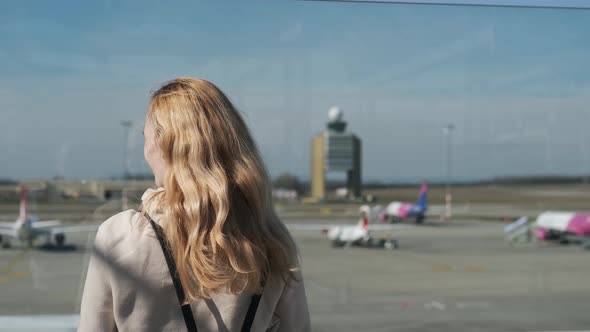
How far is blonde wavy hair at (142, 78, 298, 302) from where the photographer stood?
1.08 metres

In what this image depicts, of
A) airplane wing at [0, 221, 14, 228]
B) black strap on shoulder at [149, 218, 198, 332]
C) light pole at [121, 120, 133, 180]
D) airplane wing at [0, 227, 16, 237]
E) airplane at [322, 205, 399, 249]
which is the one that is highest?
light pole at [121, 120, 133, 180]

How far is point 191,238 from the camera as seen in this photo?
1.07 m

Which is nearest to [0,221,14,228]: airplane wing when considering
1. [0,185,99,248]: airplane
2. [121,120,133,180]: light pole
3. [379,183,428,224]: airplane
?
[0,185,99,248]: airplane

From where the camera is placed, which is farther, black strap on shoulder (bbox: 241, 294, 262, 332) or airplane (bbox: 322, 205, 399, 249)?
airplane (bbox: 322, 205, 399, 249)

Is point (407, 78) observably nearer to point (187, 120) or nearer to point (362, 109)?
point (362, 109)

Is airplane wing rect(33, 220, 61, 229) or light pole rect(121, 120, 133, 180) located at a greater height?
light pole rect(121, 120, 133, 180)

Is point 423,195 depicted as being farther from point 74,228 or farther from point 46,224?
point 46,224

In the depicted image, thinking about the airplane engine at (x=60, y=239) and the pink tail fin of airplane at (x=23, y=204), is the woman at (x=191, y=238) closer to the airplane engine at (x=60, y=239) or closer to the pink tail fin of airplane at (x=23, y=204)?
the airplane engine at (x=60, y=239)

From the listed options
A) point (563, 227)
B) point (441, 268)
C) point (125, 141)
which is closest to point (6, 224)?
point (125, 141)

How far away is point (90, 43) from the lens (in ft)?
11.0

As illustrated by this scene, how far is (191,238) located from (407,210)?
10.6 ft

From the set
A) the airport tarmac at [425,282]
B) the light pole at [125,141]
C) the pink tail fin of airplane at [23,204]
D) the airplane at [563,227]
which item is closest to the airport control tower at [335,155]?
the airport tarmac at [425,282]

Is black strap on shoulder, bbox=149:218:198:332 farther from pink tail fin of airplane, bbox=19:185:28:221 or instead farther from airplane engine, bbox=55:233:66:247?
pink tail fin of airplane, bbox=19:185:28:221

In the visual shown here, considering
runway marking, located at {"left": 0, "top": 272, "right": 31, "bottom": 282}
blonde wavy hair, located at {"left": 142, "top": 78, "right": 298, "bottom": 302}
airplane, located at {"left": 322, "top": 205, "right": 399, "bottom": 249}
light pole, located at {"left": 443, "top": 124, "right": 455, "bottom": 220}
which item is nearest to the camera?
blonde wavy hair, located at {"left": 142, "top": 78, "right": 298, "bottom": 302}
